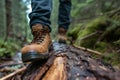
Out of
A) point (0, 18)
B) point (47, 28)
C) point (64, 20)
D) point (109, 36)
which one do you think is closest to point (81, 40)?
point (109, 36)

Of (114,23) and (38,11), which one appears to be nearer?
(38,11)

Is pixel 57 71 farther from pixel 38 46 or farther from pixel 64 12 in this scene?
pixel 64 12

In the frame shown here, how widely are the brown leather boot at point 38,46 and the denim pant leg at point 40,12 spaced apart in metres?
0.06

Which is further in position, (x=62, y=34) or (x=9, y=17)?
(x=9, y=17)

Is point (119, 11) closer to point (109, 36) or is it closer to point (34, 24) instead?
point (109, 36)

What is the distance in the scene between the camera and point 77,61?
2756mm

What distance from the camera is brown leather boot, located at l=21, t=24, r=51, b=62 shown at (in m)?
2.35

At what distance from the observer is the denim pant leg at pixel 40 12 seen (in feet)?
8.44

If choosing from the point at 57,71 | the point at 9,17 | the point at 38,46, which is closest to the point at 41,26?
the point at 38,46

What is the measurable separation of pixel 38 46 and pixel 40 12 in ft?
1.35

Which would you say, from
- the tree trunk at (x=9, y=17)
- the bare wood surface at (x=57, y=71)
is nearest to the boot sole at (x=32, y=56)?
the bare wood surface at (x=57, y=71)

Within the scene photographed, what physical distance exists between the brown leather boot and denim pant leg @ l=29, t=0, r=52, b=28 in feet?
0.19

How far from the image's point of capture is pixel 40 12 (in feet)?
8.52

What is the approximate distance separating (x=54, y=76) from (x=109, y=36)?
11.9 ft
